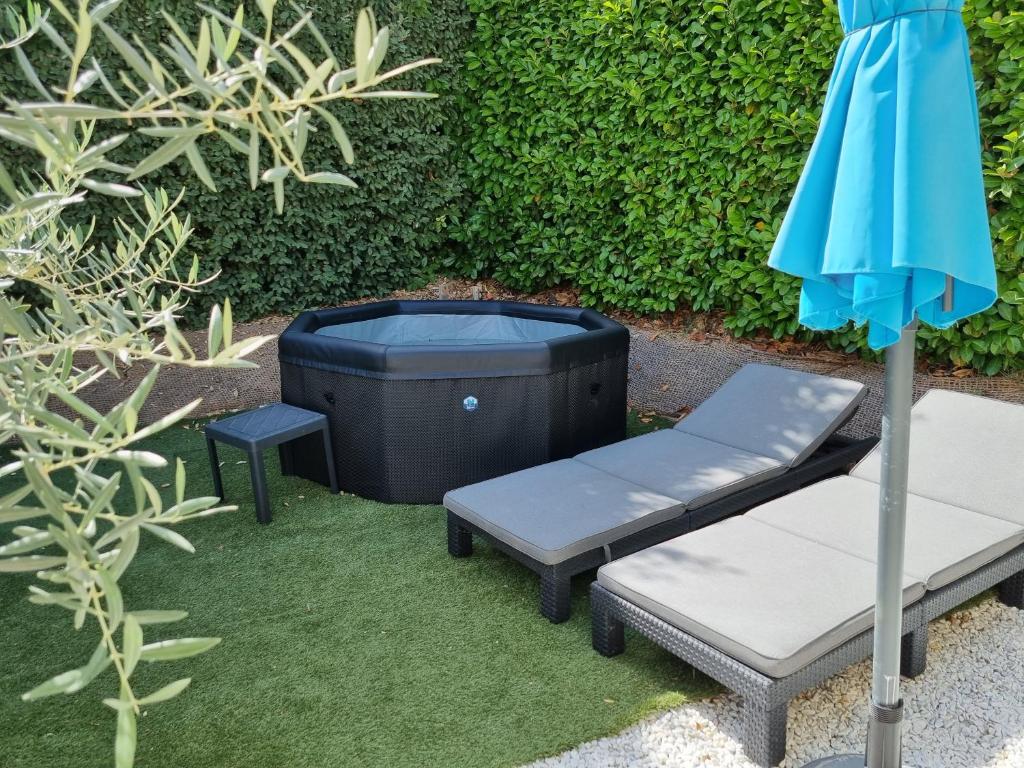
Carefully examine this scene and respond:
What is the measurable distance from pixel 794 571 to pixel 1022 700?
2.70 ft

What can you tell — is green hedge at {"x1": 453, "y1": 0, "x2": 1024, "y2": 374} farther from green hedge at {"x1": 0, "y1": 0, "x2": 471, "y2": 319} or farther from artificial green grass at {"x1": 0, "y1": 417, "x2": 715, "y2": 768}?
artificial green grass at {"x1": 0, "y1": 417, "x2": 715, "y2": 768}

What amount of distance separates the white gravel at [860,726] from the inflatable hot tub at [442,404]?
2027mm

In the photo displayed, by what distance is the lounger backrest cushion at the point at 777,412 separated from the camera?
161 inches

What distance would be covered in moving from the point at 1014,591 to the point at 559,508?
5.99 feet

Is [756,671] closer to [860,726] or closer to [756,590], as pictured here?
[756,590]

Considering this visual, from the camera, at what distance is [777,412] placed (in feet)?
14.1

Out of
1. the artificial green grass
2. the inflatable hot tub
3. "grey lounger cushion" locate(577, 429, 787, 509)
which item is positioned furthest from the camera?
the inflatable hot tub

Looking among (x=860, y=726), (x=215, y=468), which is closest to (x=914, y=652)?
(x=860, y=726)

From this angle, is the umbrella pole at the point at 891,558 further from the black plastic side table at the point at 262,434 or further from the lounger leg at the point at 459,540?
the black plastic side table at the point at 262,434

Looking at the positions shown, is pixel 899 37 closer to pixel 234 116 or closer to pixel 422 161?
pixel 234 116

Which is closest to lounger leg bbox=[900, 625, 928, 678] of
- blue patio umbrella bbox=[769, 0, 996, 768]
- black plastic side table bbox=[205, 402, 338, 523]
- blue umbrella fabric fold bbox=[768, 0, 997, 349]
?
blue patio umbrella bbox=[769, 0, 996, 768]

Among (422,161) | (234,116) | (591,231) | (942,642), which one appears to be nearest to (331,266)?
(422,161)

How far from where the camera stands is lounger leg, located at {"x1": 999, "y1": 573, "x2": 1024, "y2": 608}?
3.32 meters

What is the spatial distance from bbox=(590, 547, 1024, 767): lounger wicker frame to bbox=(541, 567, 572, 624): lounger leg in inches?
9.2
